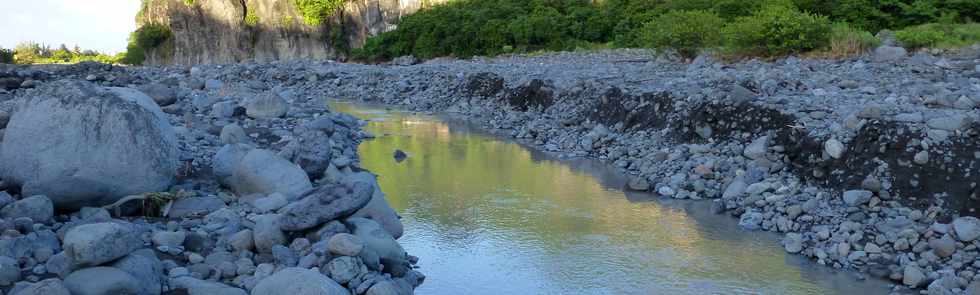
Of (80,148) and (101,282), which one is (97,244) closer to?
(101,282)

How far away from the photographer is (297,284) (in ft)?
16.8

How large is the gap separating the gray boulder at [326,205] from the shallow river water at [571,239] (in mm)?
789

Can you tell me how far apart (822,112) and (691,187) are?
1.64 meters

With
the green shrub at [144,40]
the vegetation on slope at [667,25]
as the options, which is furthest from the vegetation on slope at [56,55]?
the vegetation on slope at [667,25]

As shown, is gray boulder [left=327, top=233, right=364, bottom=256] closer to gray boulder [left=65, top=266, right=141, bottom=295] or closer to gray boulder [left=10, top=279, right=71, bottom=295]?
gray boulder [left=65, top=266, right=141, bottom=295]

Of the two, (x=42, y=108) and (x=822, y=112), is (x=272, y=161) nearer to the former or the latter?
(x=42, y=108)

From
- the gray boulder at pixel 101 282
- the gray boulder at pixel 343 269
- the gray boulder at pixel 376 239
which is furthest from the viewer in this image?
the gray boulder at pixel 376 239

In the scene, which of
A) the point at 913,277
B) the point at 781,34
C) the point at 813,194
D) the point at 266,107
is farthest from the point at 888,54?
the point at 266,107

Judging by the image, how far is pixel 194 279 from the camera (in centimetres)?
540

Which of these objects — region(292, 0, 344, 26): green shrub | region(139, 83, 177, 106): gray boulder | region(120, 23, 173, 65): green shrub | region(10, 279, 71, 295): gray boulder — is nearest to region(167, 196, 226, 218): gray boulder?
region(10, 279, 71, 295): gray boulder

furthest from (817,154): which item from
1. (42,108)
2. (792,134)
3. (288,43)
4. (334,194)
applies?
(288,43)

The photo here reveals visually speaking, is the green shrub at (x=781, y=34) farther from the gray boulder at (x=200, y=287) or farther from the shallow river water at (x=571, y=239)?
the gray boulder at (x=200, y=287)

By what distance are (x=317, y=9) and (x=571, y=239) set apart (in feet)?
146

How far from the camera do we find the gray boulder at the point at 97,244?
4.97 m
